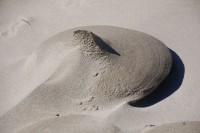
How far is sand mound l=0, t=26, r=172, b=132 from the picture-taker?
199 centimetres

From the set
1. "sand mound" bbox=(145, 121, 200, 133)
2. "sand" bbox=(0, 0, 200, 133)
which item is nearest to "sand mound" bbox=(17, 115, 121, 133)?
"sand" bbox=(0, 0, 200, 133)

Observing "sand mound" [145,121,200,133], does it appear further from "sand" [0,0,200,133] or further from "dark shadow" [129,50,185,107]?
"dark shadow" [129,50,185,107]

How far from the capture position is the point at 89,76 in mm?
2072

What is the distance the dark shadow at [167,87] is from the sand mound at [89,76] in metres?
0.04

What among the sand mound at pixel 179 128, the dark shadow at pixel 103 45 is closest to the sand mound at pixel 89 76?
the dark shadow at pixel 103 45

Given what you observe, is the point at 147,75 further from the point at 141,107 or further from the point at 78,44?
the point at 78,44

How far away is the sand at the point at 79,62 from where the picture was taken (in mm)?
1942

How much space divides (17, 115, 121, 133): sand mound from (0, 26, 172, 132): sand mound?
2.7 inches

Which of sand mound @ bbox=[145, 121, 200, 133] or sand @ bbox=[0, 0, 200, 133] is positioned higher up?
sand @ bbox=[0, 0, 200, 133]

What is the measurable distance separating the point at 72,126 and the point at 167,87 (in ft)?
1.84

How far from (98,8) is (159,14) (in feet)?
1.45

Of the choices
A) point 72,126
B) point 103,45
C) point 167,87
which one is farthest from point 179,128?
point 103,45

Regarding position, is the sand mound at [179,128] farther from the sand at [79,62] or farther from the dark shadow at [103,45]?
the dark shadow at [103,45]

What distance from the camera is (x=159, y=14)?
8.72ft
